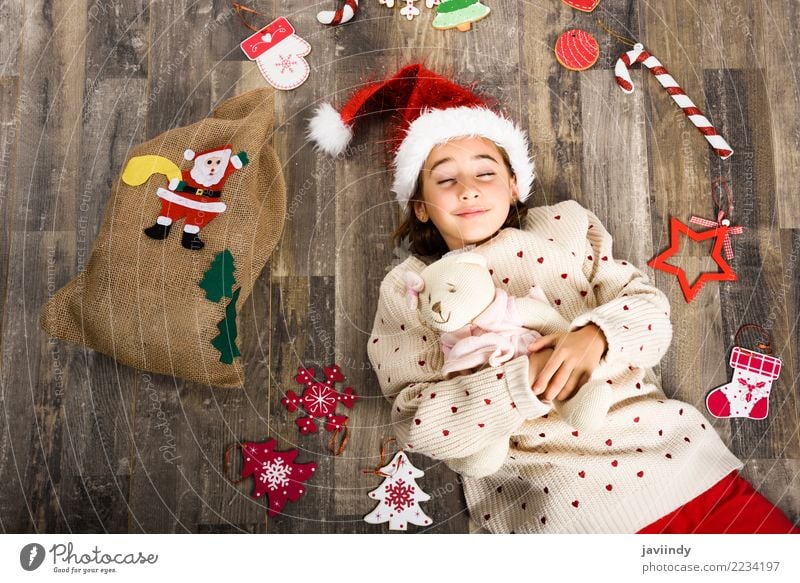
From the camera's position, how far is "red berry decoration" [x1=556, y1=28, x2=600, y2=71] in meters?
0.61

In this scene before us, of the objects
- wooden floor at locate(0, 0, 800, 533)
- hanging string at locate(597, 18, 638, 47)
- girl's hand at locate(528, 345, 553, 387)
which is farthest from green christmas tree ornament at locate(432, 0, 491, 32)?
girl's hand at locate(528, 345, 553, 387)

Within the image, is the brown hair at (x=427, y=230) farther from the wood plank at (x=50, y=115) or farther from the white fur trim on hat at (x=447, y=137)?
the wood plank at (x=50, y=115)

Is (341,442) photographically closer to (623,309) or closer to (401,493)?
(401,493)

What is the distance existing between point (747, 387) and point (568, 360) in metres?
0.21

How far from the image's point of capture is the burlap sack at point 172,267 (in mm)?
577

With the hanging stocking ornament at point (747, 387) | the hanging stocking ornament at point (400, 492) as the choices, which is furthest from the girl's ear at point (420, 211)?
the hanging stocking ornament at point (747, 387)

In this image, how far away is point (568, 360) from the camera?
52 cm

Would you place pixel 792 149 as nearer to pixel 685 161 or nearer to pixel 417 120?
pixel 685 161

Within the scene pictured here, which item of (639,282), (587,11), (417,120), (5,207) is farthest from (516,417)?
(5,207)

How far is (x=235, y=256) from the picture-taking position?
1.90 feet

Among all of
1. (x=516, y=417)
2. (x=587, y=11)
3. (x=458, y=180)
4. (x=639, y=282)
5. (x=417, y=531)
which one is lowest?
(x=417, y=531)

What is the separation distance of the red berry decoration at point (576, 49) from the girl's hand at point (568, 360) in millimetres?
273

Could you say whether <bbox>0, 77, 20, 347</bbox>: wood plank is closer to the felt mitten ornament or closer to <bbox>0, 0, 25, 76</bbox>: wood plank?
<bbox>0, 0, 25, 76</bbox>: wood plank

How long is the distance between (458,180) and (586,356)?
0.66ft
